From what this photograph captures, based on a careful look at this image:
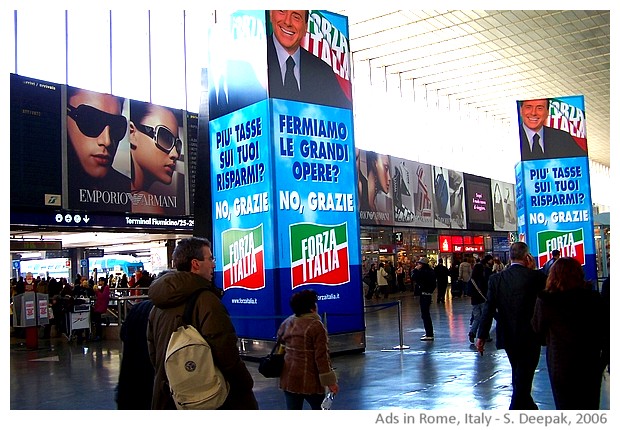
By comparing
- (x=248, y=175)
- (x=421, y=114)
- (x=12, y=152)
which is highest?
(x=421, y=114)

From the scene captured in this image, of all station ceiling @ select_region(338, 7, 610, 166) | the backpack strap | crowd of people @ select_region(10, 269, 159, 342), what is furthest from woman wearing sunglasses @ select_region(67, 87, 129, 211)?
the backpack strap

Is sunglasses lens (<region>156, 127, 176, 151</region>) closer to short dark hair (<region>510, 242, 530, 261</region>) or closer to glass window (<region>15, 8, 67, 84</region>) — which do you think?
glass window (<region>15, 8, 67, 84</region>)

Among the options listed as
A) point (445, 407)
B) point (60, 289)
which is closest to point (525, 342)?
point (445, 407)

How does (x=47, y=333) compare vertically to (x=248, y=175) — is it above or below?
below

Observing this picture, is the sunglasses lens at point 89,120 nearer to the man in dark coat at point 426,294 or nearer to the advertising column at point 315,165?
the advertising column at point 315,165

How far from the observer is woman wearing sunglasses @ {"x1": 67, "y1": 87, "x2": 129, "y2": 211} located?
18.3 metres

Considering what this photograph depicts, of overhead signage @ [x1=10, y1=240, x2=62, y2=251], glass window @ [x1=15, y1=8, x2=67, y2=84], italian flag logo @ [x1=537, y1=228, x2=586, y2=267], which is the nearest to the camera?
italian flag logo @ [x1=537, y1=228, x2=586, y2=267]

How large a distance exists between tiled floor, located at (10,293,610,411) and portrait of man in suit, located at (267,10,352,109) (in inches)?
140

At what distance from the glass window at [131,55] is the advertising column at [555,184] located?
13156mm

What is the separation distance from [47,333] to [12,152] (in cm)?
467

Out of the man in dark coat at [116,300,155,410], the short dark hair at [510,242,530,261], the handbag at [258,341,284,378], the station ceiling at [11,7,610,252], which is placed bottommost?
the handbag at [258,341,284,378]
